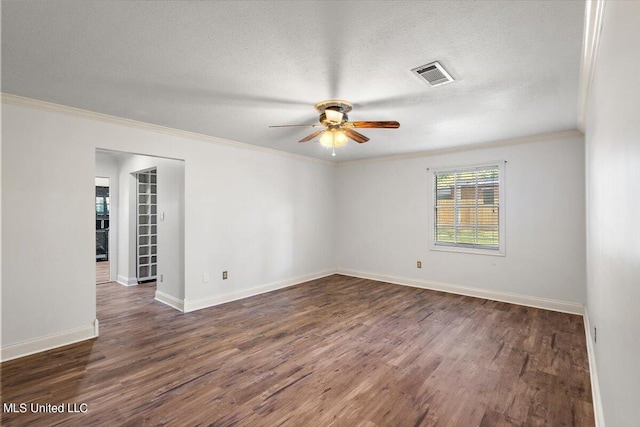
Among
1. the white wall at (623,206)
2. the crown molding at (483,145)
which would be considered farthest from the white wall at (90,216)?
the white wall at (623,206)

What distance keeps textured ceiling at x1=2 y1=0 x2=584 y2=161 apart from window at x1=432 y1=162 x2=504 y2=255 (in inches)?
57.4

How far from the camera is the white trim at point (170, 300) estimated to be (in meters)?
4.24

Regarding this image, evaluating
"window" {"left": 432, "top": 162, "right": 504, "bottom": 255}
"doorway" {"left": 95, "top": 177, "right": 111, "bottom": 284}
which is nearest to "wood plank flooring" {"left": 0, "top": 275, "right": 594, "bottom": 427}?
"window" {"left": 432, "top": 162, "right": 504, "bottom": 255}

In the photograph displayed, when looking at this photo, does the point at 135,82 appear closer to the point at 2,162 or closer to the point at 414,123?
the point at 2,162

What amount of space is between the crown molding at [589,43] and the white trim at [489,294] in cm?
272

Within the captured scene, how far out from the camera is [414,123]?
3.71m

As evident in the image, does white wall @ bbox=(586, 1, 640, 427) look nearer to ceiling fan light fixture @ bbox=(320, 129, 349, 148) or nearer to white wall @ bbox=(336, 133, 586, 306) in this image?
ceiling fan light fixture @ bbox=(320, 129, 349, 148)

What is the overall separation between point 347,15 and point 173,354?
3.16 metres

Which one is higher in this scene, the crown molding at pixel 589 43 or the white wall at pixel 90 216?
the crown molding at pixel 589 43

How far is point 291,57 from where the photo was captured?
2.15 metres

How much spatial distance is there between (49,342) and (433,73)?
4.36 metres

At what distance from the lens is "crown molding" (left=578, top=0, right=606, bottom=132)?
1.57 m

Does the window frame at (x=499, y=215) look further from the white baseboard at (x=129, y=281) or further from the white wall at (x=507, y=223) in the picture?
the white baseboard at (x=129, y=281)

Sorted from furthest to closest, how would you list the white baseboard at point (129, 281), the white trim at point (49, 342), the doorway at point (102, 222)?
the doorway at point (102, 222) → the white baseboard at point (129, 281) → the white trim at point (49, 342)
